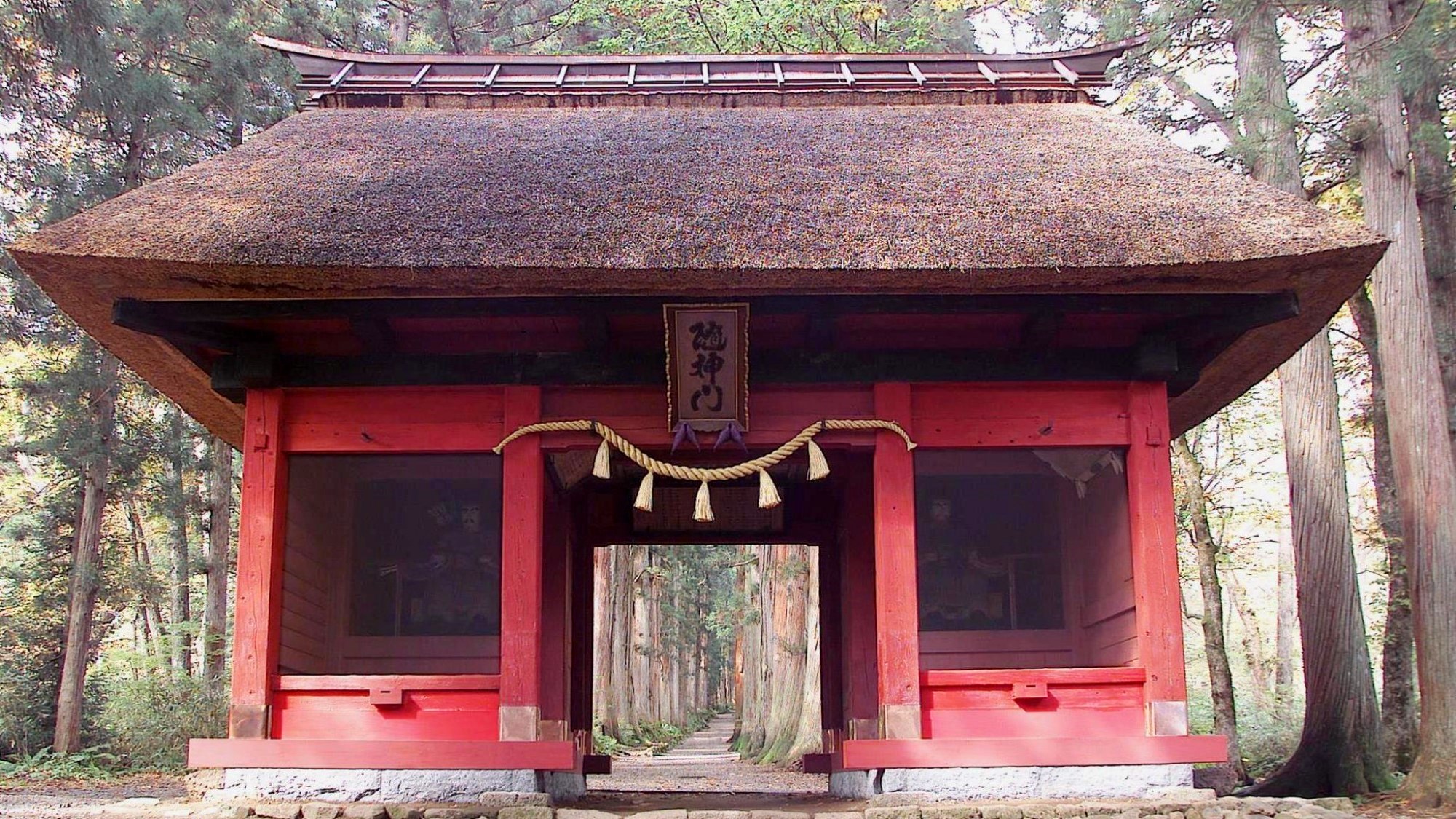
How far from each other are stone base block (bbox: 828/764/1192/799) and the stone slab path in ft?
9.57

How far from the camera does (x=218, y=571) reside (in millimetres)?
15922

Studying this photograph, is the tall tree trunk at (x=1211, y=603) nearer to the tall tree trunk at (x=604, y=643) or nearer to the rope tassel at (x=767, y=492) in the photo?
the rope tassel at (x=767, y=492)

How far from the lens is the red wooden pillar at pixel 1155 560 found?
674 cm

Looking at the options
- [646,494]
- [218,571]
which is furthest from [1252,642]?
[646,494]

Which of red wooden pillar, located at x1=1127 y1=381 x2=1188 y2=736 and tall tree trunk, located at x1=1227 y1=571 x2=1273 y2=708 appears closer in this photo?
red wooden pillar, located at x1=1127 y1=381 x2=1188 y2=736

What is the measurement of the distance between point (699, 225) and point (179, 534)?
14870 mm

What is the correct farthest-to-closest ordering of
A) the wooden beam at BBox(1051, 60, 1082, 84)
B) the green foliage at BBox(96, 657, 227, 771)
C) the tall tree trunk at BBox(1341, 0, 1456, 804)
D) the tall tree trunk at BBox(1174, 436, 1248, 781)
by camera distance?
the green foliage at BBox(96, 657, 227, 771)
the tall tree trunk at BBox(1174, 436, 1248, 781)
the wooden beam at BBox(1051, 60, 1082, 84)
the tall tree trunk at BBox(1341, 0, 1456, 804)

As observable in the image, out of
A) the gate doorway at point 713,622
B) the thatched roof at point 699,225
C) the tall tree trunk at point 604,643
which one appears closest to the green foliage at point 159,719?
the gate doorway at point 713,622

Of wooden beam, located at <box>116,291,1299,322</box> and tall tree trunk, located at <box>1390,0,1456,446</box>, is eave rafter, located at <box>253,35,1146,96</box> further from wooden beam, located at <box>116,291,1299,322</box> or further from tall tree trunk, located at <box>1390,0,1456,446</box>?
wooden beam, located at <box>116,291,1299,322</box>

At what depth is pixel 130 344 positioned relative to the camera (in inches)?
300

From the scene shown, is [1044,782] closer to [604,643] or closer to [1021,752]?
[1021,752]

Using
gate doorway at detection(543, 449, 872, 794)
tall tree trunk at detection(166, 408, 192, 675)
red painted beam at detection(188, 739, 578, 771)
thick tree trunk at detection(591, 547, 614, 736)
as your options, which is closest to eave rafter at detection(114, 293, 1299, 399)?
gate doorway at detection(543, 449, 872, 794)

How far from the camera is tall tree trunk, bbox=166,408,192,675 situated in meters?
15.4

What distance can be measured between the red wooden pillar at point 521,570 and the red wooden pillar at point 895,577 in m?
1.89
